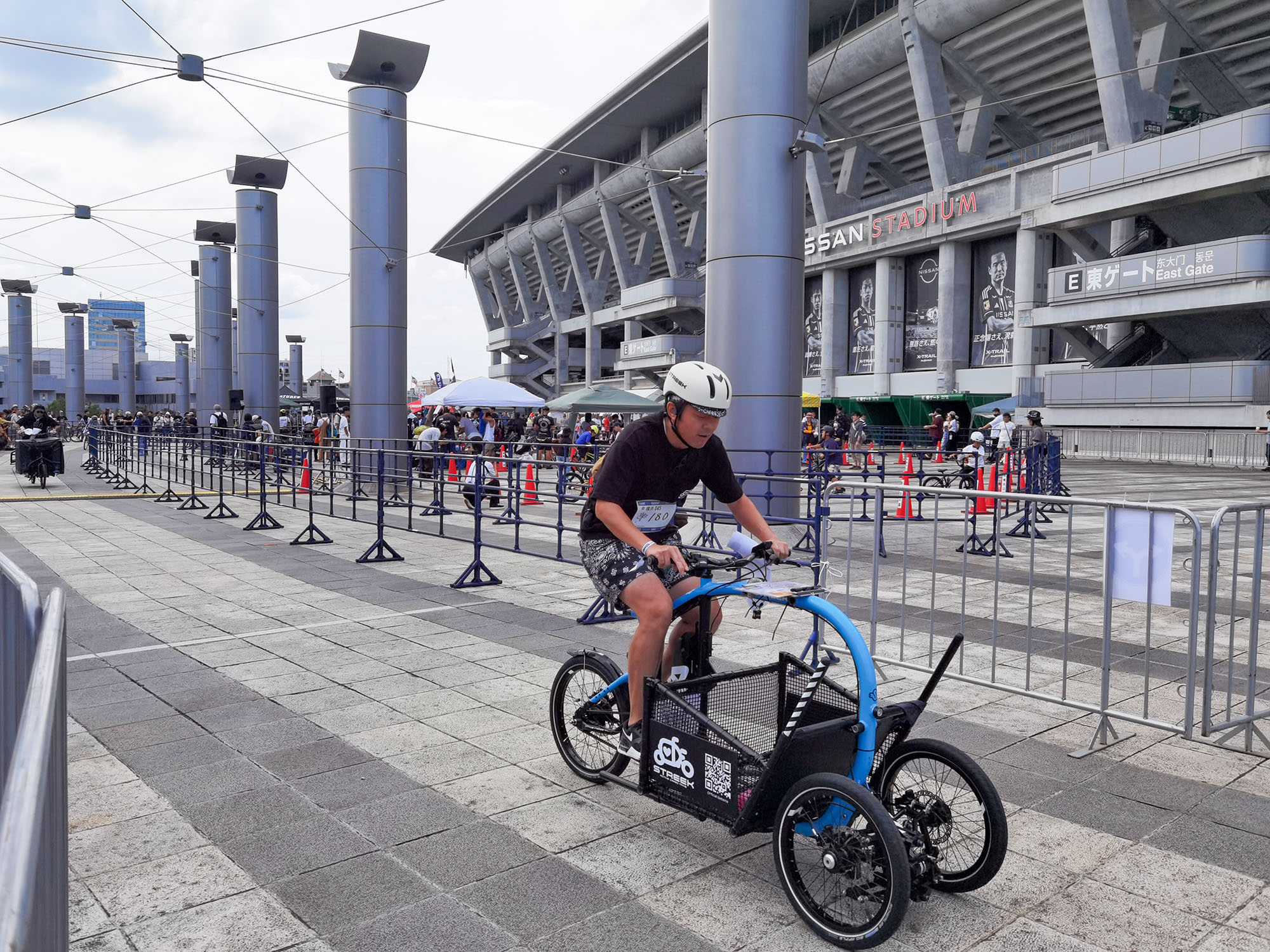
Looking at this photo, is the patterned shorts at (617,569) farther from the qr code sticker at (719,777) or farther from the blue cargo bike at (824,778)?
the qr code sticker at (719,777)

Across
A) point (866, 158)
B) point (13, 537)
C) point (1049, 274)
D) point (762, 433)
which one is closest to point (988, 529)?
point (762, 433)

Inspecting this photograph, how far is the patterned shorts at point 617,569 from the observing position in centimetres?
409

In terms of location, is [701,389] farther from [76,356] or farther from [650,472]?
[76,356]

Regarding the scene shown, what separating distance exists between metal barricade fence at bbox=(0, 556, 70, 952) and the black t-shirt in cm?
208

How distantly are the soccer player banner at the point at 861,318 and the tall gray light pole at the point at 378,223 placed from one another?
3096 cm

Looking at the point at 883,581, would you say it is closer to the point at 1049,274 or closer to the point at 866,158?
the point at 1049,274

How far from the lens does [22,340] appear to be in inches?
2388

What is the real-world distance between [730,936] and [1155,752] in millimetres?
3007

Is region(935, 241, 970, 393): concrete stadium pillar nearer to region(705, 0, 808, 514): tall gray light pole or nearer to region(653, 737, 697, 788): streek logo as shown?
region(705, 0, 808, 514): tall gray light pole

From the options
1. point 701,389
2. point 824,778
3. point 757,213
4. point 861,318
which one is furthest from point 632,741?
point 861,318

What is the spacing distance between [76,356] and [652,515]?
76.4 metres

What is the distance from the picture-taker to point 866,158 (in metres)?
46.5

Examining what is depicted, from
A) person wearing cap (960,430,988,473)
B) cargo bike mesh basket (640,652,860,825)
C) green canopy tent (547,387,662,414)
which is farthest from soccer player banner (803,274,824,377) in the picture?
cargo bike mesh basket (640,652,860,825)

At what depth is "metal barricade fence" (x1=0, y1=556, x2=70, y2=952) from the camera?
120cm
